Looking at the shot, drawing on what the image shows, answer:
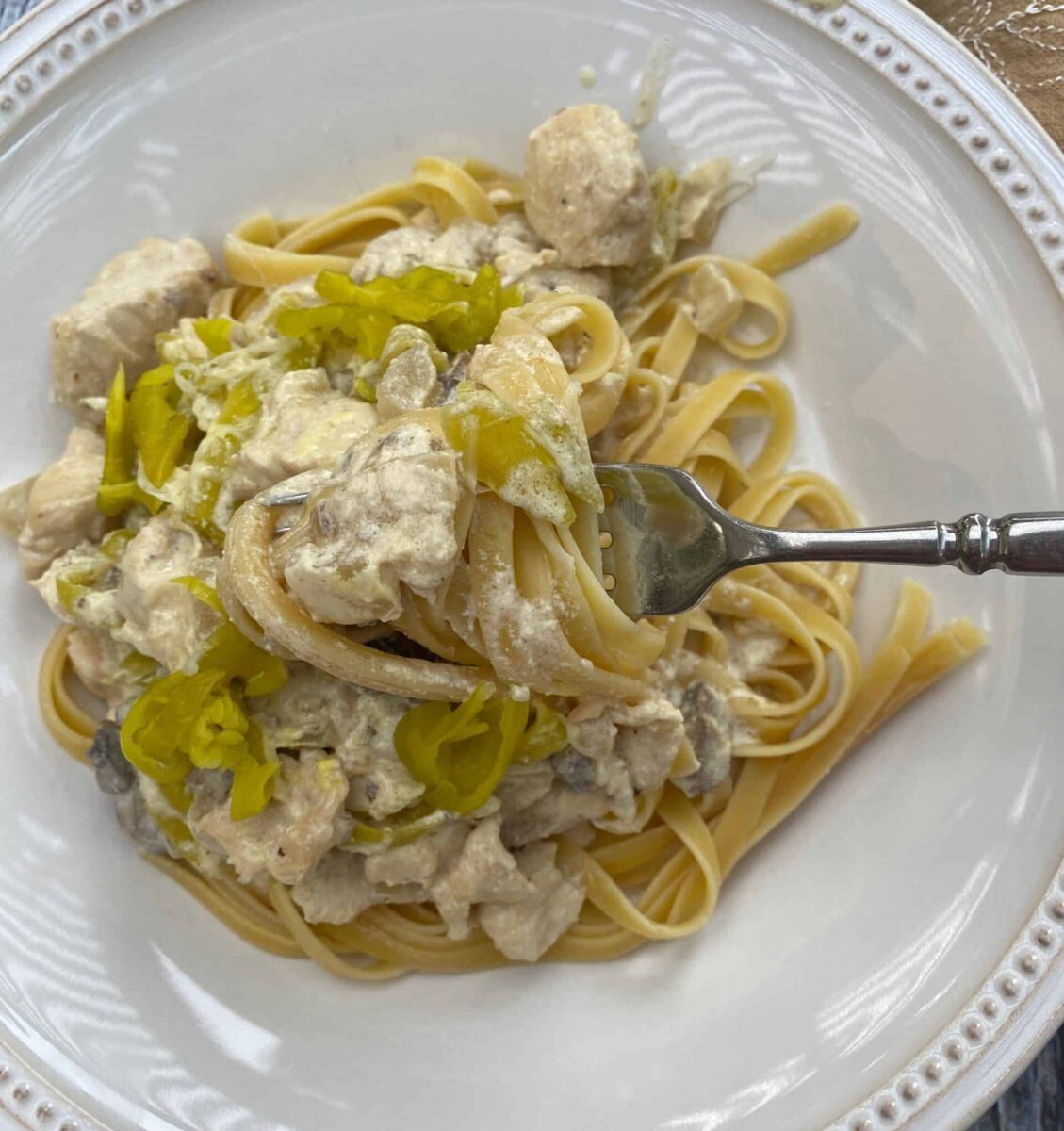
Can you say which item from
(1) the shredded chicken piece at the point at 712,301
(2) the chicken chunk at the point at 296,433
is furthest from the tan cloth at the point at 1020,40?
(2) the chicken chunk at the point at 296,433

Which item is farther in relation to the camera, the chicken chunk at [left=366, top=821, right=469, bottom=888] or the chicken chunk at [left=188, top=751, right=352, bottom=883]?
the chicken chunk at [left=366, top=821, right=469, bottom=888]

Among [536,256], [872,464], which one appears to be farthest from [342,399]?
[872,464]

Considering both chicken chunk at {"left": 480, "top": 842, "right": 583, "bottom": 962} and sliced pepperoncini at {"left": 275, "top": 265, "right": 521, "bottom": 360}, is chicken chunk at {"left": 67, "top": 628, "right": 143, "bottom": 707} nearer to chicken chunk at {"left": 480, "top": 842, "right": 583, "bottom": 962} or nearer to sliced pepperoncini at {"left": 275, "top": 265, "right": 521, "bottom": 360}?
sliced pepperoncini at {"left": 275, "top": 265, "right": 521, "bottom": 360}

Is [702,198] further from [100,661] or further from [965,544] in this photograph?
[100,661]

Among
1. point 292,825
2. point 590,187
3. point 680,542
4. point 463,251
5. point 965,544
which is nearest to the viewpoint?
point 965,544

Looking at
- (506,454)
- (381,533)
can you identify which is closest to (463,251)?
(506,454)

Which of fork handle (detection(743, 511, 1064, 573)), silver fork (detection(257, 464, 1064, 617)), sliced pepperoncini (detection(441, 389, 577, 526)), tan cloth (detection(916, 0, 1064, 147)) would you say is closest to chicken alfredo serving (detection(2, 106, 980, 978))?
sliced pepperoncini (detection(441, 389, 577, 526))
